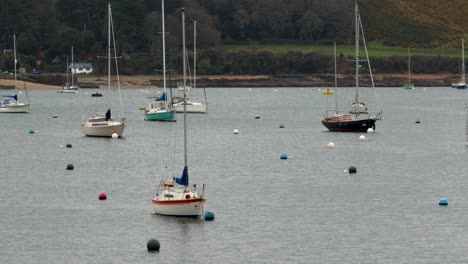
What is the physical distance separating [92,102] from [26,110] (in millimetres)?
41737

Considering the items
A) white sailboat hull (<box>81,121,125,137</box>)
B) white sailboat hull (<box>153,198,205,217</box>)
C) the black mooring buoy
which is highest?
white sailboat hull (<box>81,121,125,137</box>)

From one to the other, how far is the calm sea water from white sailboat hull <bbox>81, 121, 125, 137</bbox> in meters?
0.92

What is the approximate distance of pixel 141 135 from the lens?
11631cm

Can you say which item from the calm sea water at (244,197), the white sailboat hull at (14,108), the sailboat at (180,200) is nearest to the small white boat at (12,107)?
the white sailboat hull at (14,108)

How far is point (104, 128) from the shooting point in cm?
10856

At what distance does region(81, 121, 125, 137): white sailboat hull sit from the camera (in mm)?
108312

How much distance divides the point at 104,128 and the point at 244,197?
1638 inches

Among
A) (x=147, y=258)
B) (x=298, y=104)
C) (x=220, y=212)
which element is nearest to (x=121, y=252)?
(x=147, y=258)

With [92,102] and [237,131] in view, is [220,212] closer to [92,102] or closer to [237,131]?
[237,131]

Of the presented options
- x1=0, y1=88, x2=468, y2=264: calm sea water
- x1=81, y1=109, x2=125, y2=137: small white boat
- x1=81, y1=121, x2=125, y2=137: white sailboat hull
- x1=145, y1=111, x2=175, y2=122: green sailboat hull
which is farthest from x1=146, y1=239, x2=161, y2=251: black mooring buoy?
x1=145, y1=111, x2=175, y2=122: green sailboat hull

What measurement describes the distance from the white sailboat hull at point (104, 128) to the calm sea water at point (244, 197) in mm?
925

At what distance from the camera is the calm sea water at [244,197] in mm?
53875

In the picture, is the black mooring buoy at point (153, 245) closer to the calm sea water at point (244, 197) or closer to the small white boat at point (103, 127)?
the calm sea water at point (244, 197)

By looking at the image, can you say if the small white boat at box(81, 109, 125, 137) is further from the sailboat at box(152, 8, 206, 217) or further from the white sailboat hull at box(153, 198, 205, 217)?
the white sailboat hull at box(153, 198, 205, 217)
